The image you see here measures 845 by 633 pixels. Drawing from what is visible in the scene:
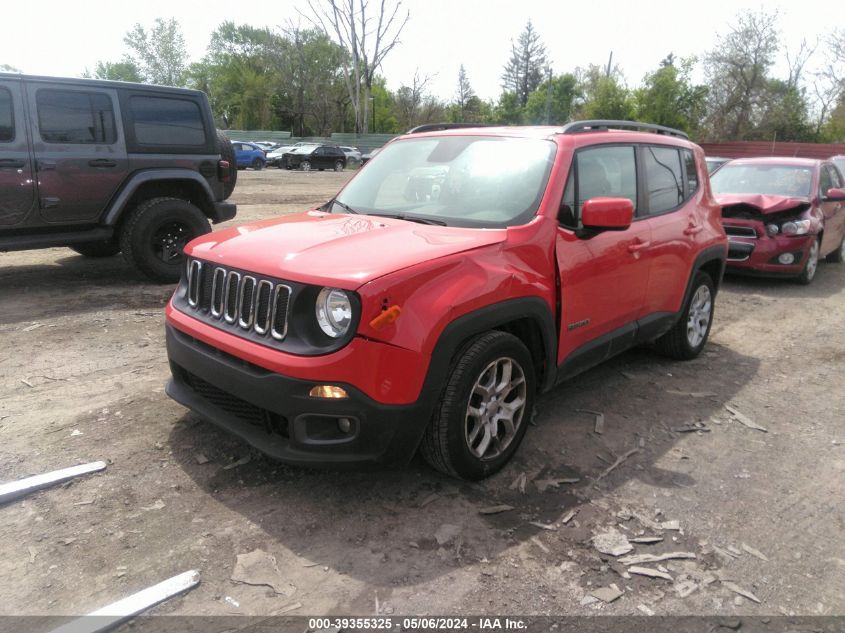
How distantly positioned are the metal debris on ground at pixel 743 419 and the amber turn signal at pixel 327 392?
2867mm

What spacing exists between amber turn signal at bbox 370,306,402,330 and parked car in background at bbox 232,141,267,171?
1335 inches

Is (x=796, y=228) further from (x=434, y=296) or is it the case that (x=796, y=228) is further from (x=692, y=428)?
(x=434, y=296)

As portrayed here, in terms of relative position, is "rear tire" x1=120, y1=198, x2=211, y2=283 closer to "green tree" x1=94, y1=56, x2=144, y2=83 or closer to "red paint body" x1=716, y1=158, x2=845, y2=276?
"red paint body" x1=716, y1=158, x2=845, y2=276

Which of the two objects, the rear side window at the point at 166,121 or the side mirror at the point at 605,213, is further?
Answer: the rear side window at the point at 166,121

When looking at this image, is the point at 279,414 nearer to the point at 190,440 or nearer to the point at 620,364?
the point at 190,440

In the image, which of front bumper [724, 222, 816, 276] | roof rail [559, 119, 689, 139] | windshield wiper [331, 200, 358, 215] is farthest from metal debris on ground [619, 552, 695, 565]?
front bumper [724, 222, 816, 276]

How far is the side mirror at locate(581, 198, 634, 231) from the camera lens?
337 centimetres

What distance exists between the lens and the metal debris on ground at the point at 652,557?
107 inches

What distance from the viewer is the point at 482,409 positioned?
3.14 metres

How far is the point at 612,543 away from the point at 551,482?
1.76 feet

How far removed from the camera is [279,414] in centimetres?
277

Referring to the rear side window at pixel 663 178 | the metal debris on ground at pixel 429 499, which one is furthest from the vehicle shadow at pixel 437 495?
the rear side window at pixel 663 178

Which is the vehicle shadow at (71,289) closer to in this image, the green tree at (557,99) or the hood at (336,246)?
the hood at (336,246)

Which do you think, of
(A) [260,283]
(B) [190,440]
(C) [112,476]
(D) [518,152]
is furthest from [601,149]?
(C) [112,476]
